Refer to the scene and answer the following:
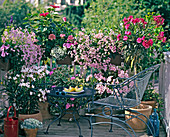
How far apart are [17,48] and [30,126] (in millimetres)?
1009

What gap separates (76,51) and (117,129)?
1.32 metres

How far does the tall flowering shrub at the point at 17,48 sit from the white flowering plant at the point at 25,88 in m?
0.12

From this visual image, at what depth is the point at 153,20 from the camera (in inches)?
173

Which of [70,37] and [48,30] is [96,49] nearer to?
[70,37]

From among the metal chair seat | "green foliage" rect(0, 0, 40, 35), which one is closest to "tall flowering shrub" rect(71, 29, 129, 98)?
the metal chair seat

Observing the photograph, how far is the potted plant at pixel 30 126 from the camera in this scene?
11.8ft

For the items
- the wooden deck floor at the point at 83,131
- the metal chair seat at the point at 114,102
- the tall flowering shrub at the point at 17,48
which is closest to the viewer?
the metal chair seat at the point at 114,102

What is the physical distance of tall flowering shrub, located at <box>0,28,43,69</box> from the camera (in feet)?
12.3

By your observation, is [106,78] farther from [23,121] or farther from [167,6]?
[167,6]

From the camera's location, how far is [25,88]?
3855mm

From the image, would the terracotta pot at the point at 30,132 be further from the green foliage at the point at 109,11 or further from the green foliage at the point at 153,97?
the green foliage at the point at 109,11

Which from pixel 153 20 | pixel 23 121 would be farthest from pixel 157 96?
pixel 23 121

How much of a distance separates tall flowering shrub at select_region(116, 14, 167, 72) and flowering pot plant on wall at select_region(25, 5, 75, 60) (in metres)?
0.83

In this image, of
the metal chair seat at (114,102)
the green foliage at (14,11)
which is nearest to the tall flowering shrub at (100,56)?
the metal chair seat at (114,102)
